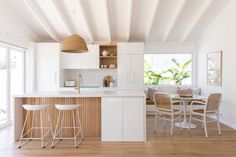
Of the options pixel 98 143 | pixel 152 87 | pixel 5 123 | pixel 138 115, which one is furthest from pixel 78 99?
pixel 152 87

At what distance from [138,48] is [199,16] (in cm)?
196

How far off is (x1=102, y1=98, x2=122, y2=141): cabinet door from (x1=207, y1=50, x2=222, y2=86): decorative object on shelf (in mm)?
3228

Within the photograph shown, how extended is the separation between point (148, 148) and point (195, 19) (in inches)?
150

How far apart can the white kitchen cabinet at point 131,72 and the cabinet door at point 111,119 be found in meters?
2.58

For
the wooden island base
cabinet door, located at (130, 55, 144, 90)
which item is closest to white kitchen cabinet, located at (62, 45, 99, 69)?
cabinet door, located at (130, 55, 144, 90)

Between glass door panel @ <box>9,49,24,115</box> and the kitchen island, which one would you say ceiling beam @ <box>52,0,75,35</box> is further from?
the kitchen island

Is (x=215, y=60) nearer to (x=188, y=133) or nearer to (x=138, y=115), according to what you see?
(x=188, y=133)

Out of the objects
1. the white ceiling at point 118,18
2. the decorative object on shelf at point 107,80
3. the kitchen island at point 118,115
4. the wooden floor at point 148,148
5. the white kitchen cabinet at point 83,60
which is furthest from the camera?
the decorative object on shelf at point 107,80

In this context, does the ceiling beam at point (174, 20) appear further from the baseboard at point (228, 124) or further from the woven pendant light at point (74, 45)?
the baseboard at point (228, 124)

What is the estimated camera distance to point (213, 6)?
17.6 feet

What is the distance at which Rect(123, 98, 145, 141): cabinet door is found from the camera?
13.8 ft

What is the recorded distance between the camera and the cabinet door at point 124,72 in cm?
673

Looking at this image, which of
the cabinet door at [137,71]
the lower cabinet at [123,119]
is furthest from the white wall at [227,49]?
the lower cabinet at [123,119]

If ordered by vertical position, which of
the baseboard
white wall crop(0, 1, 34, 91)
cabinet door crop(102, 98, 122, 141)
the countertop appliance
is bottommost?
the baseboard
